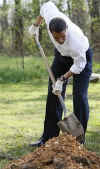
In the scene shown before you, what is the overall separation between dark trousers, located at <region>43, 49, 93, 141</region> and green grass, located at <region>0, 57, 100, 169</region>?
37 cm

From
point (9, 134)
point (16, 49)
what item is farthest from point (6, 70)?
point (9, 134)

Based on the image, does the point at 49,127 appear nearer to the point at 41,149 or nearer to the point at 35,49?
the point at 41,149

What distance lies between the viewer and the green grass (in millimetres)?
5250

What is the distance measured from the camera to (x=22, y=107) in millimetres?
7969

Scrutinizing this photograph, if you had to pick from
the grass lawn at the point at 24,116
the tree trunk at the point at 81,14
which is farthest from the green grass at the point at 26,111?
the tree trunk at the point at 81,14

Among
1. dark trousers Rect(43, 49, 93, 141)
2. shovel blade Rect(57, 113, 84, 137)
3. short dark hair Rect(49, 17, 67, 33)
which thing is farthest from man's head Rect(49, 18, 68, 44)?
shovel blade Rect(57, 113, 84, 137)

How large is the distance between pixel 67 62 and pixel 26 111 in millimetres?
2980

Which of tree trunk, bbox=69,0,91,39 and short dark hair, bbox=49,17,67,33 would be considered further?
tree trunk, bbox=69,0,91,39

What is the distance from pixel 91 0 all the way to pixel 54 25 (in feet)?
32.2

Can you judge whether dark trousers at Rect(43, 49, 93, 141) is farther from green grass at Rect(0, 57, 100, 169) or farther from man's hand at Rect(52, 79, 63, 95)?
green grass at Rect(0, 57, 100, 169)

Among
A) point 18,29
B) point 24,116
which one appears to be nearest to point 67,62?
point 24,116

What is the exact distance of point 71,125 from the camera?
4.35 meters

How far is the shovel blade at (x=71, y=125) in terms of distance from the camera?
433cm

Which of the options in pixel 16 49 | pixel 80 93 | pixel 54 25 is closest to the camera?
pixel 54 25
